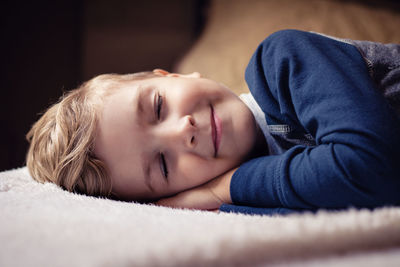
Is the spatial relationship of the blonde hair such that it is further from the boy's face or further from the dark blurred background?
the dark blurred background

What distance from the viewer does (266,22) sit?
1.25 metres

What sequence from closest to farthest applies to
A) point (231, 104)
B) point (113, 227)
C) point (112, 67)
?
point (113, 227), point (231, 104), point (112, 67)

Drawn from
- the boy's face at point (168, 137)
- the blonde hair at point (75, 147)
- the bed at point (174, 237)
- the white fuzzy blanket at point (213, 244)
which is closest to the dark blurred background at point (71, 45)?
the blonde hair at point (75, 147)

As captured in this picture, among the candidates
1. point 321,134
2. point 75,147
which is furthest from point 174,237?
point 75,147

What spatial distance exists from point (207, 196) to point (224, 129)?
0.14 m

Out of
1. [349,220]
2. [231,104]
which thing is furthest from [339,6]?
[349,220]

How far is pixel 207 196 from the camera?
0.65 m

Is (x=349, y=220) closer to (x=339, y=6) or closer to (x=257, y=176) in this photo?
(x=257, y=176)

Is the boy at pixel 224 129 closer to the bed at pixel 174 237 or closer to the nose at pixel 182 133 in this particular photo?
the nose at pixel 182 133

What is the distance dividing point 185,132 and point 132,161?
13 centimetres

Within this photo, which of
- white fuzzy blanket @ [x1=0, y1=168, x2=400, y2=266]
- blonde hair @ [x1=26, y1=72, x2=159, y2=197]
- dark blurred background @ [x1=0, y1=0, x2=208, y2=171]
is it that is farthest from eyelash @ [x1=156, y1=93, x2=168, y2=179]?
dark blurred background @ [x1=0, y1=0, x2=208, y2=171]

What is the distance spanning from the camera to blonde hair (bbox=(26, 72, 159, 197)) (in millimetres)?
652

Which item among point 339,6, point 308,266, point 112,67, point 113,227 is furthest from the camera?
point 112,67

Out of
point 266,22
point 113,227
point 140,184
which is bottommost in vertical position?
point 140,184
